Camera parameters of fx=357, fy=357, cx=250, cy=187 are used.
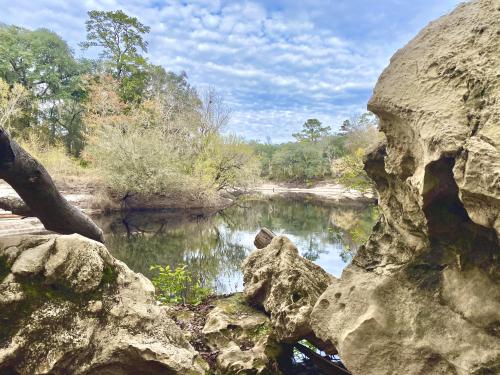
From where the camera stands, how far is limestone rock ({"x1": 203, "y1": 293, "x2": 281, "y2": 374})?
3.53 m

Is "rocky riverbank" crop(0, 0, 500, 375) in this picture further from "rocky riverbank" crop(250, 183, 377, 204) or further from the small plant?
"rocky riverbank" crop(250, 183, 377, 204)

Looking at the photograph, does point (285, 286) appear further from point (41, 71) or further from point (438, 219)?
point (41, 71)

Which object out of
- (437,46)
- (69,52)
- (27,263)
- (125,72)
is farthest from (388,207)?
(69,52)

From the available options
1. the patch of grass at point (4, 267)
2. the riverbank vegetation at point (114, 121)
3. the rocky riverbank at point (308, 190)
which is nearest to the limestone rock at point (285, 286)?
the patch of grass at point (4, 267)

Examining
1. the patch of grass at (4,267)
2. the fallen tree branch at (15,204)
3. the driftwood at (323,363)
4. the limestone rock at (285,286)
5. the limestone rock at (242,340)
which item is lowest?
the driftwood at (323,363)

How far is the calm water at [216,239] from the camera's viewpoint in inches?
435

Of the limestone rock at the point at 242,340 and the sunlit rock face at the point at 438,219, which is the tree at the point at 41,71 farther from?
the sunlit rock face at the point at 438,219

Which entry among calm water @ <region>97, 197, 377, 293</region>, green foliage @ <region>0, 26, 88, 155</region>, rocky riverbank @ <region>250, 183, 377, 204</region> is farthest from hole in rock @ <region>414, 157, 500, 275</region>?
rocky riverbank @ <region>250, 183, 377, 204</region>

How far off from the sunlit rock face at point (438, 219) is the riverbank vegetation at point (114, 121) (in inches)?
833

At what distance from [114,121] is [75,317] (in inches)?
1127

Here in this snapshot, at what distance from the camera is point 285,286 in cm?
421

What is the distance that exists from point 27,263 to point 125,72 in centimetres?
3866

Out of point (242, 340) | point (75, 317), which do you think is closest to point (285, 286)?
point (242, 340)

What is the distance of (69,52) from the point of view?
123 ft
